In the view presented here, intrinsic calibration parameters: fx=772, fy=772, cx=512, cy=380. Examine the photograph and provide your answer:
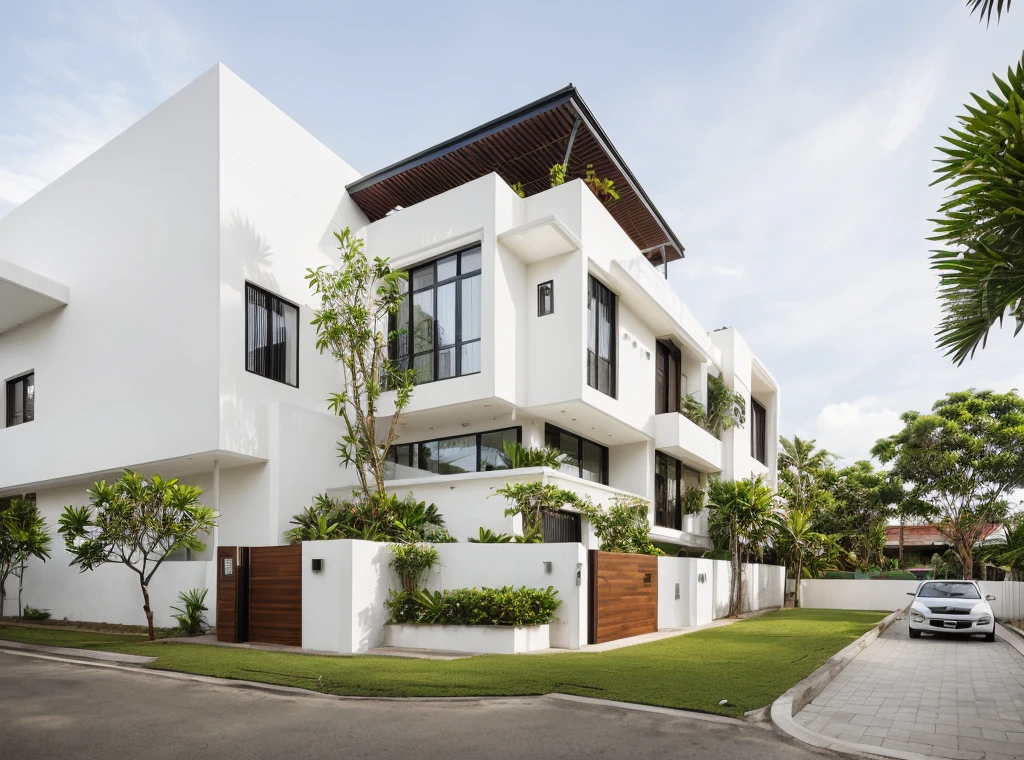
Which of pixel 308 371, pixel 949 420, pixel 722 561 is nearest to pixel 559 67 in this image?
pixel 308 371

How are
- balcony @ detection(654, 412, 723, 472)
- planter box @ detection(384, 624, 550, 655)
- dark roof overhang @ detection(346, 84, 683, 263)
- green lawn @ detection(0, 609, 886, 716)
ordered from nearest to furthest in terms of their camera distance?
green lawn @ detection(0, 609, 886, 716) → planter box @ detection(384, 624, 550, 655) → dark roof overhang @ detection(346, 84, 683, 263) → balcony @ detection(654, 412, 723, 472)

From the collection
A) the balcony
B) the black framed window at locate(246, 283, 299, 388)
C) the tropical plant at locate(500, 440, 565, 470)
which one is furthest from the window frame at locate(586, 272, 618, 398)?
the black framed window at locate(246, 283, 299, 388)

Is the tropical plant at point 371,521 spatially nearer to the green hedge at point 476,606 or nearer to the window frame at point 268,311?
the green hedge at point 476,606

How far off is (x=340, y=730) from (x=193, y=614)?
32.1 ft

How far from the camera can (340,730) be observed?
22.7ft

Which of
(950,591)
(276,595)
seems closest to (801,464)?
(950,591)

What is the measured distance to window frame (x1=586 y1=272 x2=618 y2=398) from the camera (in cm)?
1799

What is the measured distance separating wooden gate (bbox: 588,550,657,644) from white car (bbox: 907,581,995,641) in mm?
5959

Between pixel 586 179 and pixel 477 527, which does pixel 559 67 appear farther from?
pixel 477 527

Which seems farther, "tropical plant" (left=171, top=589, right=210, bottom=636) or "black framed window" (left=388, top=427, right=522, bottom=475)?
"black framed window" (left=388, top=427, right=522, bottom=475)

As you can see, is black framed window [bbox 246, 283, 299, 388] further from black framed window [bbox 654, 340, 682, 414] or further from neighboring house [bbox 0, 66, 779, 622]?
black framed window [bbox 654, 340, 682, 414]

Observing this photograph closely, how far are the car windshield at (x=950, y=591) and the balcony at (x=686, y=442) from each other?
6673 millimetres

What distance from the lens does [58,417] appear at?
742 inches

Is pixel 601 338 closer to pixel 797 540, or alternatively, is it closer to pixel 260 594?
pixel 260 594
